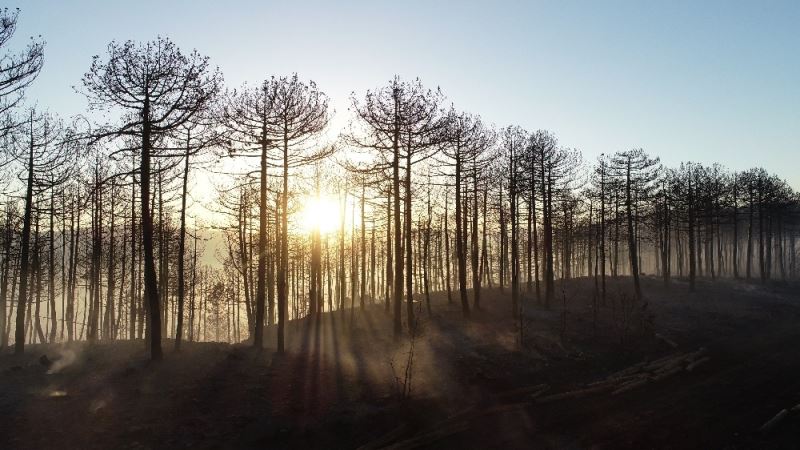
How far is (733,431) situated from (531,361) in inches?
352

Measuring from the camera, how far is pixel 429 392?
16.3 meters

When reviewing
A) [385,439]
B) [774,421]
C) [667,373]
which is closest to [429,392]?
[385,439]

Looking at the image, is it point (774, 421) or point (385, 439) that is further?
point (774, 421)

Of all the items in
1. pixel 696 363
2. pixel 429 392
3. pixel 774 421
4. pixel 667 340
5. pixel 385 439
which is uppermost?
pixel 774 421

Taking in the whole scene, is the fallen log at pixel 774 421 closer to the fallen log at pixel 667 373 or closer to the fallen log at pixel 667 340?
the fallen log at pixel 667 373

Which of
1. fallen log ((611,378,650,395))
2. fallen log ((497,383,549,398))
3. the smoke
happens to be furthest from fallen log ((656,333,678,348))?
the smoke

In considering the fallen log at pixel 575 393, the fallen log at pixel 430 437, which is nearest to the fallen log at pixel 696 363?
the fallen log at pixel 575 393

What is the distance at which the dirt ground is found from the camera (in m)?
11.7

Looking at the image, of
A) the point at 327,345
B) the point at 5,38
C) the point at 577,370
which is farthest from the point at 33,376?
the point at 577,370

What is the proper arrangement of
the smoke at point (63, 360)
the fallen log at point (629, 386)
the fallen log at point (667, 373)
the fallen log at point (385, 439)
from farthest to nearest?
the fallen log at point (667, 373) → the smoke at point (63, 360) → the fallen log at point (629, 386) → the fallen log at point (385, 439)

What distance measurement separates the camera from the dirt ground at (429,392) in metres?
11.7

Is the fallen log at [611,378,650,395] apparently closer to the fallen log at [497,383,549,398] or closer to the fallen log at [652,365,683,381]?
the fallen log at [652,365,683,381]

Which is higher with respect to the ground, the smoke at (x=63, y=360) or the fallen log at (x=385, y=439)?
the smoke at (x=63, y=360)

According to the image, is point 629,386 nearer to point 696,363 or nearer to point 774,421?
point 774,421
